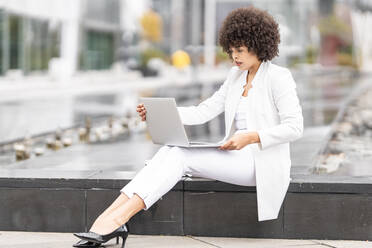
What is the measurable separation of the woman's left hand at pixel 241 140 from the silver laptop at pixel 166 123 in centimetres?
14

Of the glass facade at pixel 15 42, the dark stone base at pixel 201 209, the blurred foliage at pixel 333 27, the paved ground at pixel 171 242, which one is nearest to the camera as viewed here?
the paved ground at pixel 171 242

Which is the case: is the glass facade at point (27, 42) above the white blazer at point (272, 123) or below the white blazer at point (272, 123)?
above

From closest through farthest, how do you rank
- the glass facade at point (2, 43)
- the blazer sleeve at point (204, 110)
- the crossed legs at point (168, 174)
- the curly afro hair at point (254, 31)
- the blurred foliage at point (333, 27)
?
the crossed legs at point (168, 174) < the curly afro hair at point (254, 31) < the blazer sleeve at point (204, 110) < the glass facade at point (2, 43) < the blurred foliage at point (333, 27)

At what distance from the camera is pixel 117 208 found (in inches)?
190

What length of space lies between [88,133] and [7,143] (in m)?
1.22

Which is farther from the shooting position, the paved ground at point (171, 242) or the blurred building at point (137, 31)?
the blurred building at point (137, 31)

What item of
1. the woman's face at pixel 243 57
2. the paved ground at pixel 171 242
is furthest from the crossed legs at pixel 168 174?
the woman's face at pixel 243 57

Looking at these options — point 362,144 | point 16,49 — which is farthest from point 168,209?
point 16,49

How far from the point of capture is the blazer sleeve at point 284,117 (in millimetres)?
4891

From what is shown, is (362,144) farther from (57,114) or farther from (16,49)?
(16,49)

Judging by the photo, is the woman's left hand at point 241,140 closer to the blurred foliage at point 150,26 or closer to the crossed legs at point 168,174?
the crossed legs at point 168,174

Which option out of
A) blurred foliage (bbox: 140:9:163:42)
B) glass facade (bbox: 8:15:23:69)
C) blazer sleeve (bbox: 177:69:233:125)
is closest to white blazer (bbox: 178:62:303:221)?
blazer sleeve (bbox: 177:69:233:125)

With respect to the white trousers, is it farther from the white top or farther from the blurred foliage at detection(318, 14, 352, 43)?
the blurred foliage at detection(318, 14, 352, 43)

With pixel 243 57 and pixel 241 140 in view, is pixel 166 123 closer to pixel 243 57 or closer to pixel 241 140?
pixel 241 140
